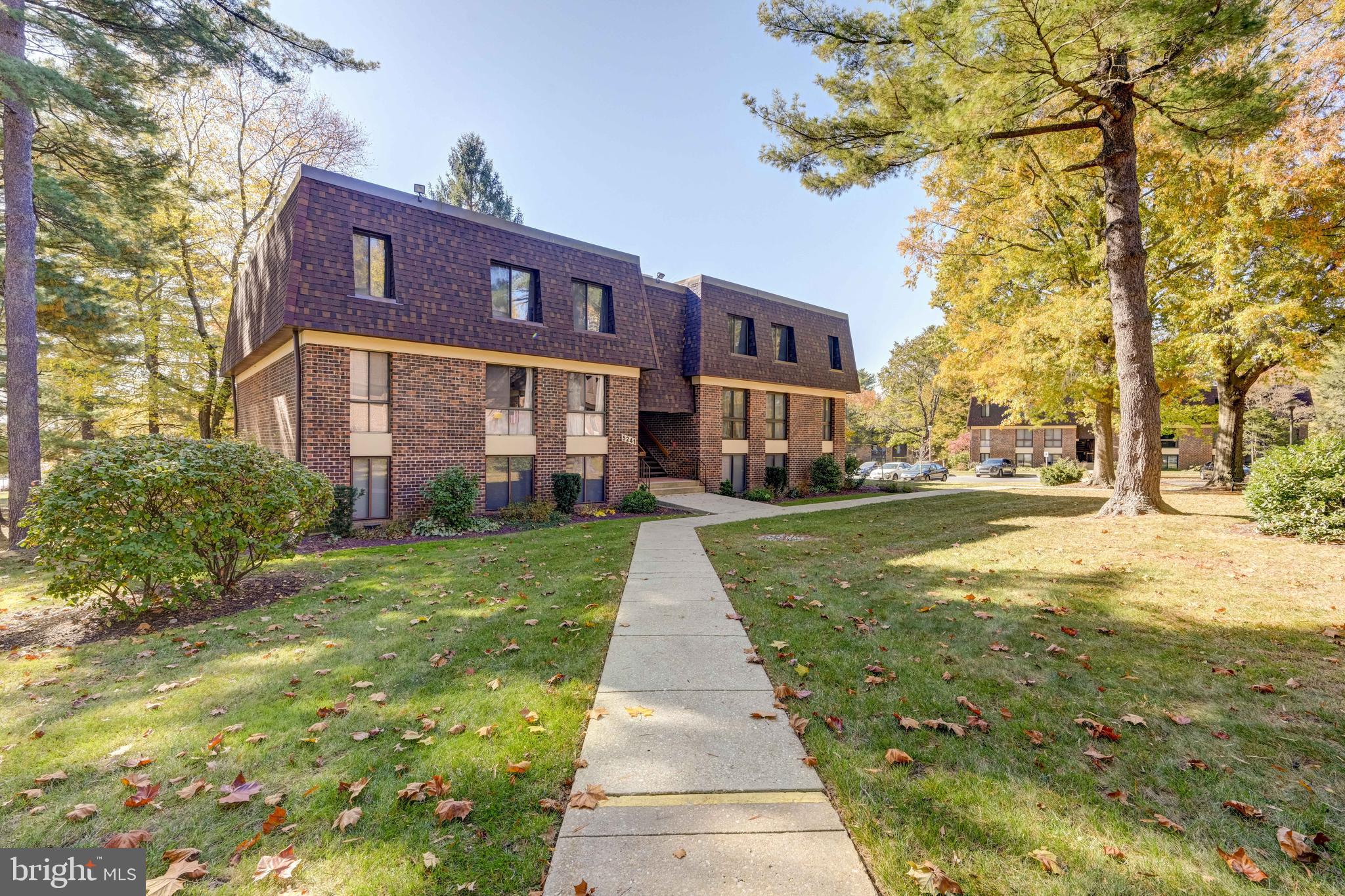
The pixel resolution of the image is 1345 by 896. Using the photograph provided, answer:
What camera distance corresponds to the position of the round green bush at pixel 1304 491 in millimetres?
7590

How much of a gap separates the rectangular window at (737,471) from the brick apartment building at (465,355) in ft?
0.33

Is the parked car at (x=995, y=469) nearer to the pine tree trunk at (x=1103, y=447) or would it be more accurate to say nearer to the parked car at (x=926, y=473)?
the parked car at (x=926, y=473)

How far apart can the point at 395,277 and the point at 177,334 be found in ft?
42.4

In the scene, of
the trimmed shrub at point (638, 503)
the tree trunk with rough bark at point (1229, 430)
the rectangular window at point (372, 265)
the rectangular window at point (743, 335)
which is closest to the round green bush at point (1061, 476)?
the tree trunk with rough bark at point (1229, 430)

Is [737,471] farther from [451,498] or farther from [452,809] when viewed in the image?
[452,809]

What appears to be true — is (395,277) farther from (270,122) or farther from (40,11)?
(270,122)

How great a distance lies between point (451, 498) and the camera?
1155cm

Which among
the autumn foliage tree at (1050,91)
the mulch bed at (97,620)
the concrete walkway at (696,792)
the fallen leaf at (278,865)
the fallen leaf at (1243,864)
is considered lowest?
the mulch bed at (97,620)

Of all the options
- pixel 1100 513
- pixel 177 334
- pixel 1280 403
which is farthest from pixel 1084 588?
pixel 1280 403

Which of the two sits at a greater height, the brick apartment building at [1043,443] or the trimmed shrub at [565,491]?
the brick apartment building at [1043,443]

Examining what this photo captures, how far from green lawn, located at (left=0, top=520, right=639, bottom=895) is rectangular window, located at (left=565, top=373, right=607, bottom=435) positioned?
8.76 m

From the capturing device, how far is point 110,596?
17.8 feet

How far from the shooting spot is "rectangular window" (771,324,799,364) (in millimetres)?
20469

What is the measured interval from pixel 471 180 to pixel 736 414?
24.3m
